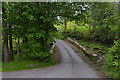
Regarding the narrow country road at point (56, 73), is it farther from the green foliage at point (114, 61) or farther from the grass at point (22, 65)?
the green foliage at point (114, 61)

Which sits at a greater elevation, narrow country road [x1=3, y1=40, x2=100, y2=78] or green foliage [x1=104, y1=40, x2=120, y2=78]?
green foliage [x1=104, y1=40, x2=120, y2=78]

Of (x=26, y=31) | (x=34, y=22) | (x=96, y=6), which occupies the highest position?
(x=96, y=6)

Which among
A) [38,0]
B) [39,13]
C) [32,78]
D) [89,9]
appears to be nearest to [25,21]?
[39,13]

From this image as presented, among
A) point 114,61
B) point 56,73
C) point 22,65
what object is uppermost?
point 114,61

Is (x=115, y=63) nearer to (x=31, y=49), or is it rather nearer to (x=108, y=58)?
(x=108, y=58)

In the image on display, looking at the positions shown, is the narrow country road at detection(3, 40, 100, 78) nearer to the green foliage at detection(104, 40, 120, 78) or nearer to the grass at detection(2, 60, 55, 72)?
the grass at detection(2, 60, 55, 72)

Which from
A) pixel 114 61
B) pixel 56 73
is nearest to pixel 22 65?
pixel 56 73

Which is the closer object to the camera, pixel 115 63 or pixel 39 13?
pixel 115 63

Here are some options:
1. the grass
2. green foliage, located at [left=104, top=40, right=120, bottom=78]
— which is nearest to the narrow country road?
Answer: the grass

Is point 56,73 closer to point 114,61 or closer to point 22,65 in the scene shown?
point 22,65

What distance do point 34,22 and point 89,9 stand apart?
13.3 feet

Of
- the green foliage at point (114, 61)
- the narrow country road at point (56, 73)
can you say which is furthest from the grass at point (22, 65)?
the green foliage at point (114, 61)

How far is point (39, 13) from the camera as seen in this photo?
790cm

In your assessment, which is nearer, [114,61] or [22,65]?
[114,61]
